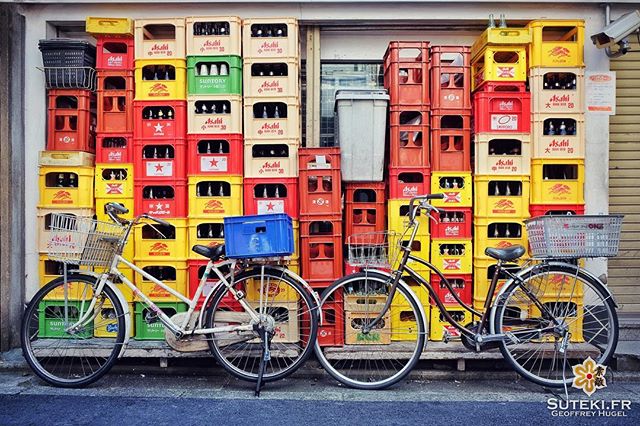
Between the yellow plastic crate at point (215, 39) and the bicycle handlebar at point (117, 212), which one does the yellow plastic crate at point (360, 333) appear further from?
the yellow plastic crate at point (215, 39)

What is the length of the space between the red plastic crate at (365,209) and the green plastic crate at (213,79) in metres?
1.67

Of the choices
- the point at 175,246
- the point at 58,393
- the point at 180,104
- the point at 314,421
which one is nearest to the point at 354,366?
the point at 314,421

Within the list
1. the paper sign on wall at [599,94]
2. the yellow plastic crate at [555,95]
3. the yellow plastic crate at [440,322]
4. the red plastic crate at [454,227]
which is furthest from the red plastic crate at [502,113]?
the yellow plastic crate at [440,322]

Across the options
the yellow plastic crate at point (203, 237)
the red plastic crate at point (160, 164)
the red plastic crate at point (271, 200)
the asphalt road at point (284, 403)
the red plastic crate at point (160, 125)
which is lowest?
the asphalt road at point (284, 403)

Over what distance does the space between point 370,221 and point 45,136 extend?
13.1 ft

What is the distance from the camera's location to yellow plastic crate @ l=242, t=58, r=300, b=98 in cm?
586

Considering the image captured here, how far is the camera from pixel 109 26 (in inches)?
238

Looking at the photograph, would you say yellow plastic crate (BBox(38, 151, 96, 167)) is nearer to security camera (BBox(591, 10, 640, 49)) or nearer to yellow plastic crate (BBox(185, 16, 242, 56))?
yellow plastic crate (BBox(185, 16, 242, 56))

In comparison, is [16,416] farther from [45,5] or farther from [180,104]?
[45,5]

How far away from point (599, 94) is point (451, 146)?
198 centimetres

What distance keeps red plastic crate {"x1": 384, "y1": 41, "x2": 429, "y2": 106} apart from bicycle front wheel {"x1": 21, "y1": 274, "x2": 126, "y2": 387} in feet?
12.0

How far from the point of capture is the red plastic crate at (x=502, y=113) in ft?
19.2

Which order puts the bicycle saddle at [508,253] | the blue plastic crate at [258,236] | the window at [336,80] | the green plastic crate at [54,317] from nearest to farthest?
the blue plastic crate at [258,236] < the bicycle saddle at [508,253] < the green plastic crate at [54,317] < the window at [336,80]

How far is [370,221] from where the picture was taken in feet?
19.5
